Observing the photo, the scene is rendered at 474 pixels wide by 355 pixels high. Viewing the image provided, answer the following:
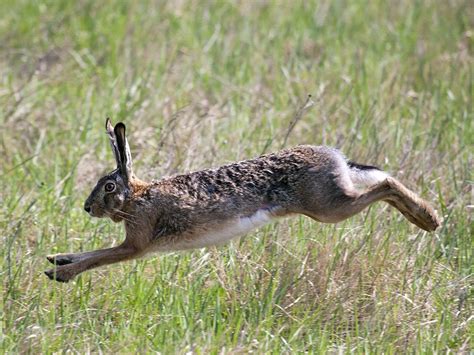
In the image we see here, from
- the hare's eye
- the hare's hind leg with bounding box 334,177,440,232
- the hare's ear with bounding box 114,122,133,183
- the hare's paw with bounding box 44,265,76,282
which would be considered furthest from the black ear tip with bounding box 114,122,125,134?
the hare's hind leg with bounding box 334,177,440,232

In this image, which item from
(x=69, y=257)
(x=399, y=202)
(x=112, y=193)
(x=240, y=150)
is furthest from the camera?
(x=240, y=150)

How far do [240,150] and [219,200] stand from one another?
1402 mm

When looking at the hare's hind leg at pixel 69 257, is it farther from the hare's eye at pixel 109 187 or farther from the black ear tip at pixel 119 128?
the black ear tip at pixel 119 128

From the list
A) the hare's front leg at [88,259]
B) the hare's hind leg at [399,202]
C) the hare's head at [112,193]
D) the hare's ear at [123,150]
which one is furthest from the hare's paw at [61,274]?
the hare's hind leg at [399,202]

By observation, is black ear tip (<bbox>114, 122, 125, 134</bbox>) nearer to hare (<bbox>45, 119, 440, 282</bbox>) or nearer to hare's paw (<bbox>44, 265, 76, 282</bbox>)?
hare (<bbox>45, 119, 440, 282</bbox>)

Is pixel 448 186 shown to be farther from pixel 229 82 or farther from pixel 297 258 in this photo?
pixel 229 82

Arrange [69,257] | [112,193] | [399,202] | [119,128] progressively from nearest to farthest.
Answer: [119,128] → [69,257] → [112,193] → [399,202]

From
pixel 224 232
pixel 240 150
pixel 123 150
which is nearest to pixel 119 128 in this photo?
pixel 123 150

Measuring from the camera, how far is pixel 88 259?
538cm

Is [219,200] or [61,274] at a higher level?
[219,200]

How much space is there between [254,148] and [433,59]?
2.40m

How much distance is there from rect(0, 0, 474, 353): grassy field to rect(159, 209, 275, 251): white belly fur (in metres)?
0.17

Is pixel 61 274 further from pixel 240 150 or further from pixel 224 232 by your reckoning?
pixel 240 150

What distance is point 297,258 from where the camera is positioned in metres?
5.68
